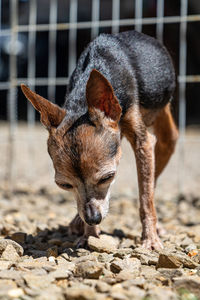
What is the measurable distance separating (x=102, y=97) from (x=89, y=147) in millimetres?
369

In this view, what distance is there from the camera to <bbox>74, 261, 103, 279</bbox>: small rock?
264 centimetres

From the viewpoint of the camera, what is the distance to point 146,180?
12.2 ft


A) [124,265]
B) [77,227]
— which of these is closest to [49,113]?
[124,265]

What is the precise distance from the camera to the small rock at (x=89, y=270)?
2.64 metres

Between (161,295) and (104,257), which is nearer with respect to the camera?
(161,295)

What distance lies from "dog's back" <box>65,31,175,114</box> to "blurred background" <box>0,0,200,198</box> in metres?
0.66

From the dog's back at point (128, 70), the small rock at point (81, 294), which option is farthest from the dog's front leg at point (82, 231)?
the small rock at point (81, 294)

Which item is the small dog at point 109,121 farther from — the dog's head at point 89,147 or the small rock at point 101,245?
the small rock at point 101,245

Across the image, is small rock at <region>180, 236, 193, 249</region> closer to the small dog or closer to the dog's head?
the small dog

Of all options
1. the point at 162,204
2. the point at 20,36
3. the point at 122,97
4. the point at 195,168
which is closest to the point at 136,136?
the point at 122,97

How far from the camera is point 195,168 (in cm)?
794

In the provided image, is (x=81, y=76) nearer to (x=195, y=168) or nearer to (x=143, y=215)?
(x=143, y=215)

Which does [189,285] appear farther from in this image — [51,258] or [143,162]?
[143,162]

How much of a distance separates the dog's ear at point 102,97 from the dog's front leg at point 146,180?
46 centimetres
